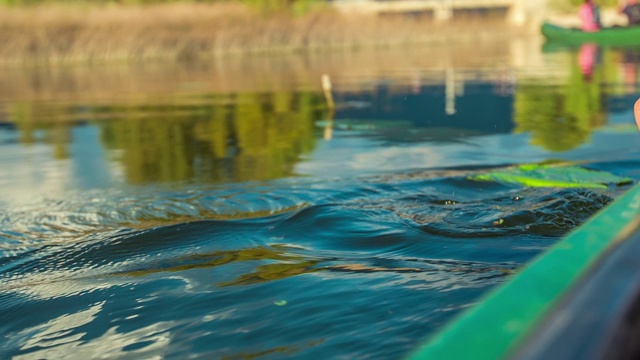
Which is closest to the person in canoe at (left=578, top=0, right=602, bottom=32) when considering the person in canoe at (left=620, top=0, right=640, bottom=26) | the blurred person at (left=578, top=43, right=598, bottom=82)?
the person in canoe at (left=620, top=0, right=640, bottom=26)

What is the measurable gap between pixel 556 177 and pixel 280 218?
169 cm

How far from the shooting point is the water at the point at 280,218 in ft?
9.12

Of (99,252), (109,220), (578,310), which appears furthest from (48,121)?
(578,310)

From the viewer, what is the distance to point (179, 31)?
27.0 meters

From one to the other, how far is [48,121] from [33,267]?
6880 millimetres

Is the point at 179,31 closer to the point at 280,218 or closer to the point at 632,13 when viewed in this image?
the point at 632,13

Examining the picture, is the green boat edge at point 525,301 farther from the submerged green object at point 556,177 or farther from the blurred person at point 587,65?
the blurred person at point 587,65

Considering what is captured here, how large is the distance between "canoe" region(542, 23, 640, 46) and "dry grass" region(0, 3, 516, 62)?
828 cm

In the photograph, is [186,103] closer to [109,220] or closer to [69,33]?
[109,220]

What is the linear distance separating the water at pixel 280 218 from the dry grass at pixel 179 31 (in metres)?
Answer: 15.3

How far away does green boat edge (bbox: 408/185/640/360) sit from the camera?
42.9 inches

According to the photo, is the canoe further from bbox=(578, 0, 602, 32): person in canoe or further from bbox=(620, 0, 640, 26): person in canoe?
bbox=(620, 0, 640, 26): person in canoe

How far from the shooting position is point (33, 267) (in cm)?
371

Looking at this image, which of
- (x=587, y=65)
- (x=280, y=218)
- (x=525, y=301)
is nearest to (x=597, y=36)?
(x=587, y=65)
